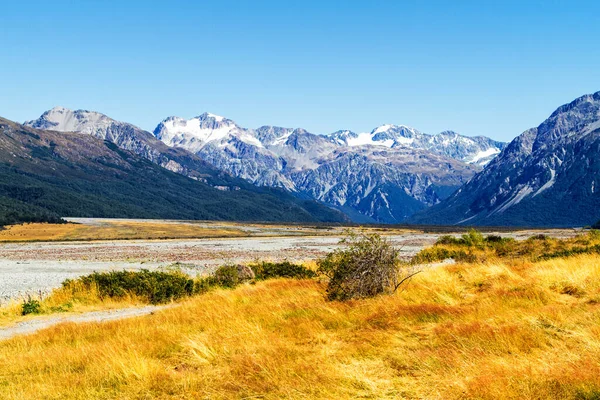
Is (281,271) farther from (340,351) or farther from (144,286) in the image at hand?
(340,351)

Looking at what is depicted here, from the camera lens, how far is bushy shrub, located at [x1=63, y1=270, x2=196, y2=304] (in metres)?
21.8

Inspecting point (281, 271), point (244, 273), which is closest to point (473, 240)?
point (281, 271)

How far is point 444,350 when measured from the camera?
28.1ft

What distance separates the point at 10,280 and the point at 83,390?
35700 millimetres

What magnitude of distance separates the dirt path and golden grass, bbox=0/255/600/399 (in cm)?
235

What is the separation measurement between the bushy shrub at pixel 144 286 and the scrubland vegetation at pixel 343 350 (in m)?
6.92

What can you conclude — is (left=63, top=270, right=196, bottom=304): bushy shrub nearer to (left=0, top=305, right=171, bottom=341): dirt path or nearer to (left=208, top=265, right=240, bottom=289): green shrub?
(left=208, top=265, right=240, bottom=289): green shrub

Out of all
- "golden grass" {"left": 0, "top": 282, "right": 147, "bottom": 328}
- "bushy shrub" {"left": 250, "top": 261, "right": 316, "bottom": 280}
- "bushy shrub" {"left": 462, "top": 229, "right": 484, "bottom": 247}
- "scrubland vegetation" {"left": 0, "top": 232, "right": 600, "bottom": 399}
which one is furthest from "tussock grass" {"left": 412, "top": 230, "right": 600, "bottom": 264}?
"scrubland vegetation" {"left": 0, "top": 232, "right": 600, "bottom": 399}

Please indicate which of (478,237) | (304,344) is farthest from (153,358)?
(478,237)

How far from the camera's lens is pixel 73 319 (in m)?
17.1

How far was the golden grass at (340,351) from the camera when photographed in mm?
7211

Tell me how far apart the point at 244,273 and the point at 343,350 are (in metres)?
18.6

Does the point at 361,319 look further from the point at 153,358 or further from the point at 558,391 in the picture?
the point at 558,391

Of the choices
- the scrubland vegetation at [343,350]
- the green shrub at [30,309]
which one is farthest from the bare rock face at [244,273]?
the scrubland vegetation at [343,350]
